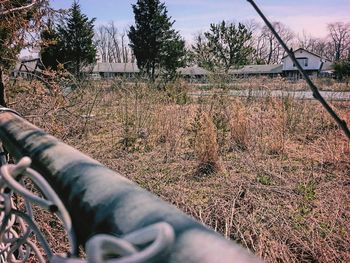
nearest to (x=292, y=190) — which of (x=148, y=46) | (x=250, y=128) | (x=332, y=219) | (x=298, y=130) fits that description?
(x=332, y=219)

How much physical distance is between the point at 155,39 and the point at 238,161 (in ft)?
92.6

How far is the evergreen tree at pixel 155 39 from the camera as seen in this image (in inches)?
1252

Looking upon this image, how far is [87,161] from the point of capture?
0.71m

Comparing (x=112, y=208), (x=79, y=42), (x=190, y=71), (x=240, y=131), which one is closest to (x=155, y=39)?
(x=79, y=42)

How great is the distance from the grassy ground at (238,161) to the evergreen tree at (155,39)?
23.6m

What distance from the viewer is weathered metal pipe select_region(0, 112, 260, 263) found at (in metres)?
0.37

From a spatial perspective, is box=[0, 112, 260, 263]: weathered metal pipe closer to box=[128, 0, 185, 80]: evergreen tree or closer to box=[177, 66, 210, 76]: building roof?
box=[177, 66, 210, 76]: building roof

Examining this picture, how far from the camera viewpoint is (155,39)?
105 feet

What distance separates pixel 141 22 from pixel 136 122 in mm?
27085

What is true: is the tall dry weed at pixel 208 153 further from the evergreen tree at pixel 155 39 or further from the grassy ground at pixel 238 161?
the evergreen tree at pixel 155 39

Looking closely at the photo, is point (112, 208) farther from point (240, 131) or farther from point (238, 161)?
point (240, 131)

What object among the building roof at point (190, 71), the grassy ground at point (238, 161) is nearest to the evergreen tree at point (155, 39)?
the building roof at point (190, 71)

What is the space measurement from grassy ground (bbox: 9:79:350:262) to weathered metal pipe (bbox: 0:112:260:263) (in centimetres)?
202

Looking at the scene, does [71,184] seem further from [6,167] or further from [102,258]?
[102,258]
